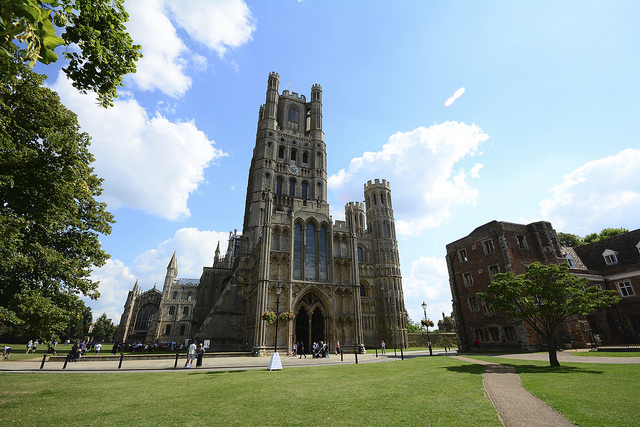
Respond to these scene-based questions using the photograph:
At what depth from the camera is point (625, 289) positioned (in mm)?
30312

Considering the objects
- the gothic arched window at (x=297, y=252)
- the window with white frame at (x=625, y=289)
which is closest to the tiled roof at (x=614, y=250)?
the window with white frame at (x=625, y=289)

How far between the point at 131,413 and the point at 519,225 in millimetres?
35449

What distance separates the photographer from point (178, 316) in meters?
71.2

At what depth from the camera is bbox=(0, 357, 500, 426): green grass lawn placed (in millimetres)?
6625

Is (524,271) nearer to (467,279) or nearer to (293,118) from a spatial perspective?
(467,279)

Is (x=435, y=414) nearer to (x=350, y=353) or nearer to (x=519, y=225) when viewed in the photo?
(x=350, y=353)

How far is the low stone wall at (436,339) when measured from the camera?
46406 mm

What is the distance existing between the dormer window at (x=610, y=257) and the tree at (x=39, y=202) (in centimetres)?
4735

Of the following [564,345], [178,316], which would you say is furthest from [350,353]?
[178,316]

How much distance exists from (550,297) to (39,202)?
82.9 feet

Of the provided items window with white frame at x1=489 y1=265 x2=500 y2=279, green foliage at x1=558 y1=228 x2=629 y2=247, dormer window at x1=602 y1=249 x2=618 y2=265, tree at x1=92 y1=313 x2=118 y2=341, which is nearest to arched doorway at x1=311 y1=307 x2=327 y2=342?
window with white frame at x1=489 y1=265 x2=500 y2=279

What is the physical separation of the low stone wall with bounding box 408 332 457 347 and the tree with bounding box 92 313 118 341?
94.1 metres

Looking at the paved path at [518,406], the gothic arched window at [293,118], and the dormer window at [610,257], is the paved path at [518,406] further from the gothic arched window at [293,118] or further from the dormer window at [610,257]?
the gothic arched window at [293,118]

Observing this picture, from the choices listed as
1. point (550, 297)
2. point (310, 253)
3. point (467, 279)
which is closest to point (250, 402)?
point (550, 297)
